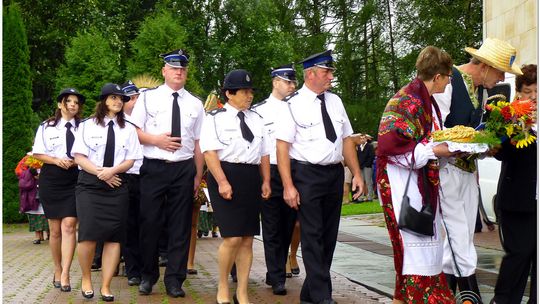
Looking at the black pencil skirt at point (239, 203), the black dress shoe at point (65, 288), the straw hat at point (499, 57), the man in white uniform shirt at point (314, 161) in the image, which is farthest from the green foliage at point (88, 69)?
the straw hat at point (499, 57)

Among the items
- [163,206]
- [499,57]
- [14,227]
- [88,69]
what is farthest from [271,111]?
[88,69]

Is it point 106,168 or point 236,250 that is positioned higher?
point 106,168

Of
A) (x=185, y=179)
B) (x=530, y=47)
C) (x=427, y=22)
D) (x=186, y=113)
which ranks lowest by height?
(x=185, y=179)

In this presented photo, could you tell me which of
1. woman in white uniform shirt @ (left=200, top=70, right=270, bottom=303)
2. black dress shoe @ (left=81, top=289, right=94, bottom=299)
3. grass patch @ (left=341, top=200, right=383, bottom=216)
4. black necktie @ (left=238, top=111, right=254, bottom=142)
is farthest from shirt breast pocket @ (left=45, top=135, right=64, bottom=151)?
grass patch @ (left=341, top=200, right=383, bottom=216)

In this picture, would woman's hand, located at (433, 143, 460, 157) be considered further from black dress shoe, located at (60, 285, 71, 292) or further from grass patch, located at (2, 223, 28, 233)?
grass patch, located at (2, 223, 28, 233)

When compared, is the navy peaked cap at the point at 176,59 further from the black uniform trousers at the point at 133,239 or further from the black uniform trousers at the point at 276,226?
the black uniform trousers at the point at 133,239

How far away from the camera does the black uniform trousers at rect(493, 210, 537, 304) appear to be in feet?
23.3

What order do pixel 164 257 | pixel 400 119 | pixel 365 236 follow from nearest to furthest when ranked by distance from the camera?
pixel 400 119
pixel 164 257
pixel 365 236

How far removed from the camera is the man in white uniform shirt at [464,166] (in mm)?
7277

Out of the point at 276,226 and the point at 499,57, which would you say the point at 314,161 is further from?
the point at 499,57

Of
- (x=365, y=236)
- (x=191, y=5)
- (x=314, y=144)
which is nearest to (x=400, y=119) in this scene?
(x=314, y=144)

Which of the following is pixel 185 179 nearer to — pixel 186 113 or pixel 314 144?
pixel 186 113

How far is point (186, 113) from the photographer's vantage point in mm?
9836

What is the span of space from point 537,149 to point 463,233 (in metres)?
0.86
